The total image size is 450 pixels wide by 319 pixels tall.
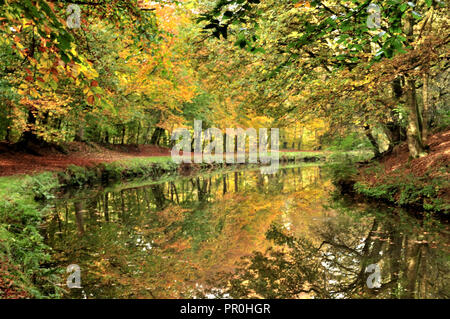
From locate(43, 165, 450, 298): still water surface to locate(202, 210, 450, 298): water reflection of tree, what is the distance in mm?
17

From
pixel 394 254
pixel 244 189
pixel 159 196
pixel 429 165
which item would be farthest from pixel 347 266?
pixel 244 189

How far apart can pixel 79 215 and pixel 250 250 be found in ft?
18.5

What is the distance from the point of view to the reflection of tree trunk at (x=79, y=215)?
724 cm

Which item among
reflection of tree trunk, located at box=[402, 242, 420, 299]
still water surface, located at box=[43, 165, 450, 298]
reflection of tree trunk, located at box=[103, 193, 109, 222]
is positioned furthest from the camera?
reflection of tree trunk, located at box=[103, 193, 109, 222]

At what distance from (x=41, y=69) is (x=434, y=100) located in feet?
47.1

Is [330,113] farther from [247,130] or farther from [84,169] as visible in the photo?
[247,130]

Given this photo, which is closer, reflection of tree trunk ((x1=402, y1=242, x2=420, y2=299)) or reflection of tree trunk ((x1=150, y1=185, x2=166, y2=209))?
reflection of tree trunk ((x1=402, y1=242, x2=420, y2=299))

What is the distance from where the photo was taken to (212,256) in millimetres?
5762

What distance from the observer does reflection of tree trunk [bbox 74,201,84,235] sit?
23.7 feet

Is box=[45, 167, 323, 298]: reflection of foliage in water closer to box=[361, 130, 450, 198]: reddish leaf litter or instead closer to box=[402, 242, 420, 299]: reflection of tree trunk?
box=[402, 242, 420, 299]: reflection of tree trunk

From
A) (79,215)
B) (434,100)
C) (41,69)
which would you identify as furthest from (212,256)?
(434,100)

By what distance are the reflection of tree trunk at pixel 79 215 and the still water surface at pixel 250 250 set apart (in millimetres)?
24

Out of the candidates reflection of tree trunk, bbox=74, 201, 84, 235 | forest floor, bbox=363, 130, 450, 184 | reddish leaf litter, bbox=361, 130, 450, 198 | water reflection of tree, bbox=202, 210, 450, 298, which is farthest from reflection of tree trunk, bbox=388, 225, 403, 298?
reflection of tree trunk, bbox=74, 201, 84, 235

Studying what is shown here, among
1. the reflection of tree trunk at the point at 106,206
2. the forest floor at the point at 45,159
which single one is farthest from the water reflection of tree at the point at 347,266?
the forest floor at the point at 45,159
